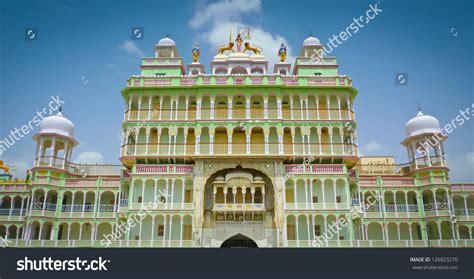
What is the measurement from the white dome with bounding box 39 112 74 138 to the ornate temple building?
133mm

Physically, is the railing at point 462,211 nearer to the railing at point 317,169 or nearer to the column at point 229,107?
the railing at point 317,169

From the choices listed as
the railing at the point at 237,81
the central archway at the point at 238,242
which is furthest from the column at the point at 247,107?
the central archway at the point at 238,242

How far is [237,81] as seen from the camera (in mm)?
42594

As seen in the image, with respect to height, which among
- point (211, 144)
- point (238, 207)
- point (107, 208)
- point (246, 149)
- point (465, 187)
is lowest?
Answer: point (238, 207)

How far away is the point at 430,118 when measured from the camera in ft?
154

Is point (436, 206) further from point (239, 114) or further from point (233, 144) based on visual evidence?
point (239, 114)

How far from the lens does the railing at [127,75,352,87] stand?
139ft

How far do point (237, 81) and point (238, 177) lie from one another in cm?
1143

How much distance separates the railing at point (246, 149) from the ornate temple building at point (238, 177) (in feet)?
0.41

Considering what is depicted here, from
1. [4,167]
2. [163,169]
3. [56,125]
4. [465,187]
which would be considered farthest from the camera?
[4,167]

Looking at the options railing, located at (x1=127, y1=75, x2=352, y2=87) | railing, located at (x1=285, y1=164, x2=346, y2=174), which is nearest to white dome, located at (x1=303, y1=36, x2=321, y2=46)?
railing, located at (x1=127, y1=75, x2=352, y2=87)

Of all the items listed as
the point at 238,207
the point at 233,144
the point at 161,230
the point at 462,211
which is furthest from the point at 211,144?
the point at 462,211
